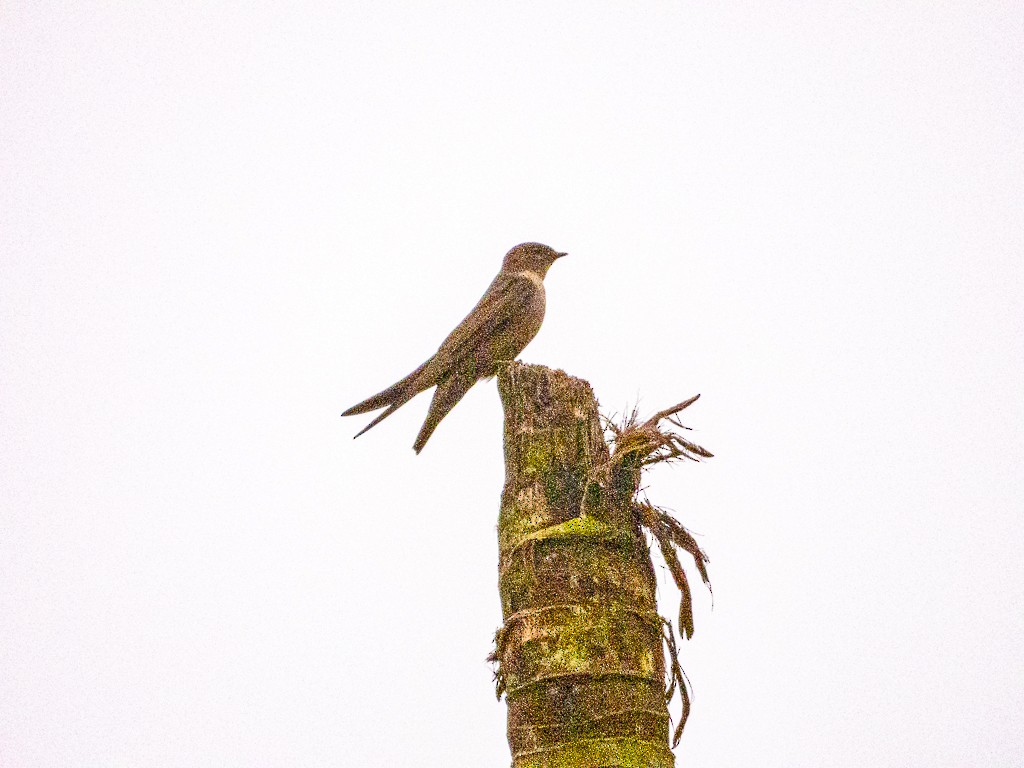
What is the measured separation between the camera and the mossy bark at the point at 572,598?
3.18m

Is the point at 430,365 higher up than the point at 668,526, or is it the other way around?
the point at 430,365

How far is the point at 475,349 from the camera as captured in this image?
22.1 feet

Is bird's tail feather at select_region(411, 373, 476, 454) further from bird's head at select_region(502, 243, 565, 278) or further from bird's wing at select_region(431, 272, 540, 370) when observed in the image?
bird's head at select_region(502, 243, 565, 278)

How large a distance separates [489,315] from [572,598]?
154 inches

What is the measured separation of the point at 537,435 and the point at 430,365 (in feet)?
8.62

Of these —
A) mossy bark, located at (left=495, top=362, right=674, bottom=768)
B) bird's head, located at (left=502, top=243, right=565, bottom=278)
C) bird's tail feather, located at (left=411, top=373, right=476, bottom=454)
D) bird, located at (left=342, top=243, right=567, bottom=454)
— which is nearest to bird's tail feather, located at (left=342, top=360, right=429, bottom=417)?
bird, located at (left=342, top=243, right=567, bottom=454)

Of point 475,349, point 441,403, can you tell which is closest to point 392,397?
point 441,403

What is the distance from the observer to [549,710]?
321 centimetres

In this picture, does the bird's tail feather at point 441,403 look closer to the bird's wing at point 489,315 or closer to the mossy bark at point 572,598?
the bird's wing at point 489,315

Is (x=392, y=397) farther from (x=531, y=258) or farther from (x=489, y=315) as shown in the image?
(x=531, y=258)

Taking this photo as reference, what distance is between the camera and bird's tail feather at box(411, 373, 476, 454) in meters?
6.50

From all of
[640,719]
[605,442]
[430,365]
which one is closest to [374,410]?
[430,365]

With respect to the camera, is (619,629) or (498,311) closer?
(619,629)

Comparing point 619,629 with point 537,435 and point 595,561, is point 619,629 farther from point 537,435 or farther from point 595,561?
point 537,435
